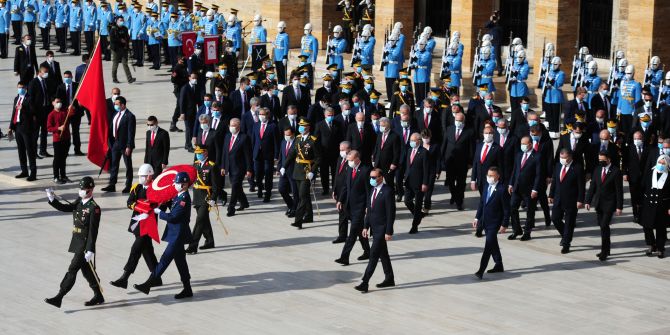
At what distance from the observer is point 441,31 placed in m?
36.6

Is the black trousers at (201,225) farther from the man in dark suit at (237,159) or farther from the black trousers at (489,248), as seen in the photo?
the black trousers at (489,248)

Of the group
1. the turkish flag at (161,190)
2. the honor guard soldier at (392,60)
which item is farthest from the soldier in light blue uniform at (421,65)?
the turkish flag at (161,190)

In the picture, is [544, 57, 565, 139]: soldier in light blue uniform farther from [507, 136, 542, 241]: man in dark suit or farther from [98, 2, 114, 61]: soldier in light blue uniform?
[98, 2, 114, 61]: soldier in light blue uniform

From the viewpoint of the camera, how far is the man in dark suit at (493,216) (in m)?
18.0

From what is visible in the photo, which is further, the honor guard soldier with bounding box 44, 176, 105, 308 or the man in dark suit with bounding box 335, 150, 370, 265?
the man in dark suit with bounding box 335, 150, 370, 265

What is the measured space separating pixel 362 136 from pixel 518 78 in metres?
6.52

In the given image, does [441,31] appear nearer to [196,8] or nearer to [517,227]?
[196,8]

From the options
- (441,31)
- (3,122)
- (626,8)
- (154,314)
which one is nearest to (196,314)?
(154,314)

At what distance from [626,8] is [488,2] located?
302cm

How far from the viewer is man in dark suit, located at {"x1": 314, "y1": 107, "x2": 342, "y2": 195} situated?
22516mm

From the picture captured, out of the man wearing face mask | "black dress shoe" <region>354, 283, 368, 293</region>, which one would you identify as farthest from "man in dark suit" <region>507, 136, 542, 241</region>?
the man wearing face mask

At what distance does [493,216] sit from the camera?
18016mm

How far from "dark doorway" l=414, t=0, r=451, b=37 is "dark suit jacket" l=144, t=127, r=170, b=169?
51.2ft

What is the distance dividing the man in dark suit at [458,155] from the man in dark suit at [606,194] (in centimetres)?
290
